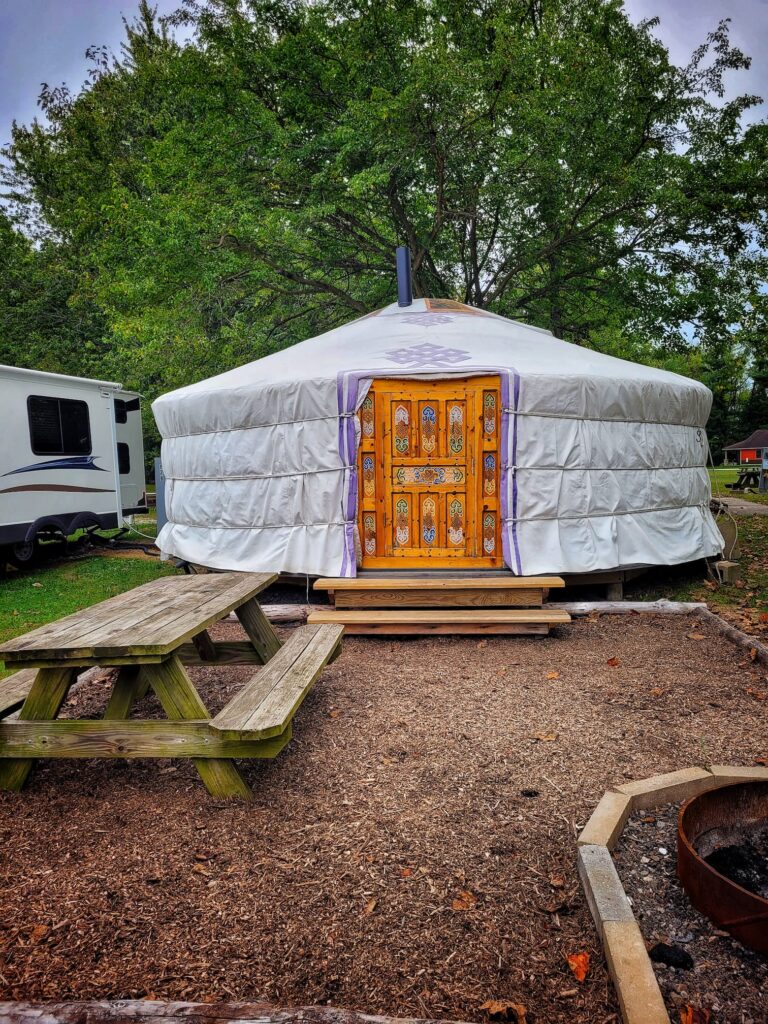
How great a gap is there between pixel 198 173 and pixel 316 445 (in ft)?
15.8

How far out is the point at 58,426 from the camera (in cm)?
773

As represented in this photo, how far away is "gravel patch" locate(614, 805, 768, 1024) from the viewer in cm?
144

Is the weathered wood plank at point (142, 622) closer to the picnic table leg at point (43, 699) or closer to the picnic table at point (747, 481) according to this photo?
the picnic table leg at point (43, 699)

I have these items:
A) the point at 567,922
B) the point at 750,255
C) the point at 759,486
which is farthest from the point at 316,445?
the point at 759,486

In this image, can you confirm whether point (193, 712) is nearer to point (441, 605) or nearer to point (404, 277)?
point (441, 605)

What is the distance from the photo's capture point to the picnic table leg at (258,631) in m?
3.67

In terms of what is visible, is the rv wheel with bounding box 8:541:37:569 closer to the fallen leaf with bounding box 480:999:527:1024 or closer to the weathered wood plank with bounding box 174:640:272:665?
the weathered wood plank with bounding box 174:640:272:665

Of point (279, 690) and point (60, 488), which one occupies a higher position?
point (60, 488)

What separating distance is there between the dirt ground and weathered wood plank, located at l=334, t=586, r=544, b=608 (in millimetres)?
1354

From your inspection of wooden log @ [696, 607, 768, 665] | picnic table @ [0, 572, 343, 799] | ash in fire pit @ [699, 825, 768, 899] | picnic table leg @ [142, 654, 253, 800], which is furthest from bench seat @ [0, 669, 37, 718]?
wooden log @ [696, 607, 768, 665]

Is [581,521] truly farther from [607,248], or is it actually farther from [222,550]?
[607,248]

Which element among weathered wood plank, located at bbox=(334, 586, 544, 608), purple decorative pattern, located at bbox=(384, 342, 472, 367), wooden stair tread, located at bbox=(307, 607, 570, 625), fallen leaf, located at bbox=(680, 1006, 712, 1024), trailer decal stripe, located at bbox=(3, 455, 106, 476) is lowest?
wooden stair tread, located at bbox=(307, 607, 570, 625)

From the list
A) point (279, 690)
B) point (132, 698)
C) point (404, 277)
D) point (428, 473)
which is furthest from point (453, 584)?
point (404, 277)

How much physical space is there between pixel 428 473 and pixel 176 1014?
15.2ft
